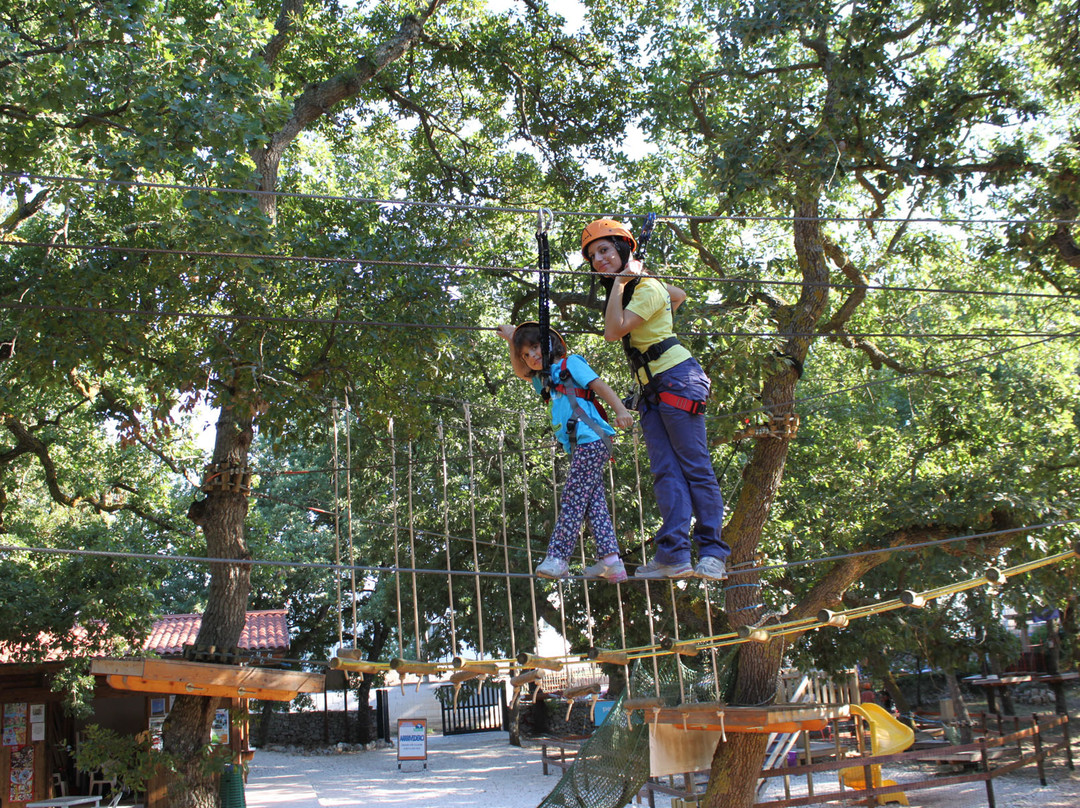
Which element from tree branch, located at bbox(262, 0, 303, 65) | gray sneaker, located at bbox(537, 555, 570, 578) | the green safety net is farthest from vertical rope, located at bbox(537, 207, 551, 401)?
the green safety net

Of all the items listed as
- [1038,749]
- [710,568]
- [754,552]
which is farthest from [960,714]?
[710,568]

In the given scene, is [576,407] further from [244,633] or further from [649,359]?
[244,633]

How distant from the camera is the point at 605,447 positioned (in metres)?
4.16

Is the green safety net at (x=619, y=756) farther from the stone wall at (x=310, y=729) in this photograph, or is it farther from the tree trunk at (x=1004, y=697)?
the stone wall at (x=310, y=729)

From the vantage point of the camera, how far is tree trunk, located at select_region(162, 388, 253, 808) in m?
7.32

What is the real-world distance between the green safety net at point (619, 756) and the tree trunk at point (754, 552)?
0.59m

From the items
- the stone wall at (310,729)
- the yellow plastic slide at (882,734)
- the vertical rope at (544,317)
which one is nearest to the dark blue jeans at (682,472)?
the vertical rope at (544,317)

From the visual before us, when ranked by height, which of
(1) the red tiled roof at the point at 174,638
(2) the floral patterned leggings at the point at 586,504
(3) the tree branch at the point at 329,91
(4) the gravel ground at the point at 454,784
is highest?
(3) the tree branch at the point at 329,91

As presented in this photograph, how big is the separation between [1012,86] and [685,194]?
391 centimetres

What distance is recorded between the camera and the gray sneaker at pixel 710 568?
12.0 ft

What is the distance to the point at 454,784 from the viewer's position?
14.5 meters

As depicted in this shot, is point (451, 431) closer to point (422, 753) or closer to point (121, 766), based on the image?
point (121, 766)

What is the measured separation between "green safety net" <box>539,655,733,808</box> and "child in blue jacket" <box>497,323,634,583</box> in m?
4.80

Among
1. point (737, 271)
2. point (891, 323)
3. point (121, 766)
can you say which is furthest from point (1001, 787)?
point (121, 766)
